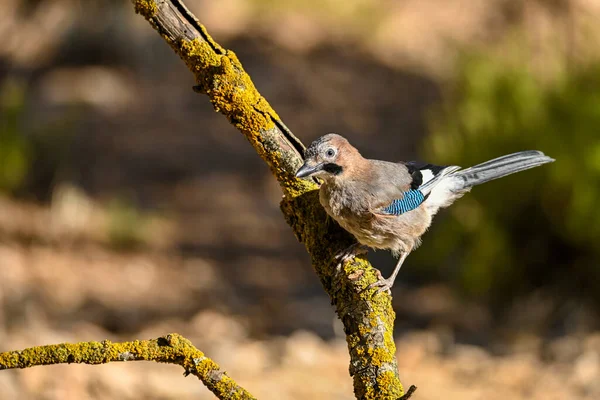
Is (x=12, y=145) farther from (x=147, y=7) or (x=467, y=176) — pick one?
(x=147, y=7)

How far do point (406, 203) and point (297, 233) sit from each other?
2.39 ft

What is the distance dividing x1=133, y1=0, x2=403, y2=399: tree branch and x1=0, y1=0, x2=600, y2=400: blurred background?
175 cm

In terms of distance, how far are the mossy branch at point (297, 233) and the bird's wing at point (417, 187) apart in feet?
1.99

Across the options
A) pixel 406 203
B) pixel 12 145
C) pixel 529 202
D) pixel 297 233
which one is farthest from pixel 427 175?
pixel 12 145

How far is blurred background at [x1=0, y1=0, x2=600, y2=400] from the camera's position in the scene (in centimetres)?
486

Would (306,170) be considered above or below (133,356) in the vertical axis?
above

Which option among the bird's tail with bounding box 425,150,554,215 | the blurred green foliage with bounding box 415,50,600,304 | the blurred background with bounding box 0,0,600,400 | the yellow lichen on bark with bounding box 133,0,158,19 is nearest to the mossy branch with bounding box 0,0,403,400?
the yellow lichen on bark with bounding box 133,0,158,19

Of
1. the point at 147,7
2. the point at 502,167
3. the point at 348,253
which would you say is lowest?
the point at 348,253

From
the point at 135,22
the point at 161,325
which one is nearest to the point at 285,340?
the point at 161,325

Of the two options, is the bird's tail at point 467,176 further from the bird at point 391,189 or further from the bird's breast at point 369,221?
the bird's breast at point 369,221

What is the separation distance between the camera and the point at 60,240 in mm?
6637

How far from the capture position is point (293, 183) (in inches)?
101

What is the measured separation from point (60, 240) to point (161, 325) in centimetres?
156

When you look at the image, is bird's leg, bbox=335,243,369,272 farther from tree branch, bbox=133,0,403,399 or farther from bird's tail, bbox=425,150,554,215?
bird's tail, bbox=425,150,554,215
